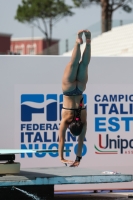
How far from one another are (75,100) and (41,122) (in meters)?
0.82

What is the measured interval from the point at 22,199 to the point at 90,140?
212 cm

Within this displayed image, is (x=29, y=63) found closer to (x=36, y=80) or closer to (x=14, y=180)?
(x=36, y=80)

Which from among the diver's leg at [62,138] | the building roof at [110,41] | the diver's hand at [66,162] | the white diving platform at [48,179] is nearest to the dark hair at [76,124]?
the diver's leg at [62,138]

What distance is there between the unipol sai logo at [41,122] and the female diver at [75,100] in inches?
15.9

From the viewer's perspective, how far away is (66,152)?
12.1 m

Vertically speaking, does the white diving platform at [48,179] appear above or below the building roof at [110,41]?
below

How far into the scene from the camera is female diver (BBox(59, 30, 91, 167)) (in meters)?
11.4

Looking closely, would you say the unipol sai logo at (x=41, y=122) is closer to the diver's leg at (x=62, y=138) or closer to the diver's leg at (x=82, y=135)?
the diver's leg at (x=62, y=138)

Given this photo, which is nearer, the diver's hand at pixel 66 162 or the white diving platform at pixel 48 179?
the white diving platform at pixel 48 179

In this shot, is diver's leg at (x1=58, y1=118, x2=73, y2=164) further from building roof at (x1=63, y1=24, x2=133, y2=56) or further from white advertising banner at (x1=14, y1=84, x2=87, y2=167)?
building roof at (x1=63, y1=24, x2=133, y2=56)

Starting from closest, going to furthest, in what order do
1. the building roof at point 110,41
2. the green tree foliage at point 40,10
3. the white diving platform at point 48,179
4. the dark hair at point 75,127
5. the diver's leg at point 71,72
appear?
the white diving platform at point 48,179, the diver's leg at point 71,72, the dark hair at point 75,127, the building roof at point 110,41, the green tree foliage at point 40,10

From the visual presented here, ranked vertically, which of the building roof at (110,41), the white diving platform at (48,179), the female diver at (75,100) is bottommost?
the white diving platform at (48,179)

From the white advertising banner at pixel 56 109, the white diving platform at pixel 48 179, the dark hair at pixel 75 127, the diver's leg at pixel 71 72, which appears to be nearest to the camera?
the white diving platform at pixel 48 179

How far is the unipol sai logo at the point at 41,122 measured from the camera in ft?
39.4
